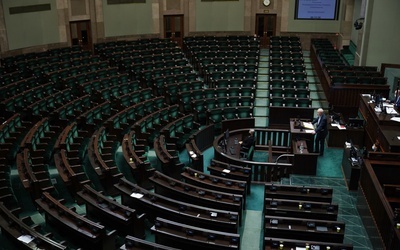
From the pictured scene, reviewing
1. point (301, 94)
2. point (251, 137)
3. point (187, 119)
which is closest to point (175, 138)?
point (187, 119)

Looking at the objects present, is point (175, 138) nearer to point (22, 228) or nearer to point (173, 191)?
point (173, 191)

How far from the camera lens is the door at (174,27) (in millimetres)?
18792

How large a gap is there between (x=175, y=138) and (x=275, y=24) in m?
10.6

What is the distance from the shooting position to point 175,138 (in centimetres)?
1028

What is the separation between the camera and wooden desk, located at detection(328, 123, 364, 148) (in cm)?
1010

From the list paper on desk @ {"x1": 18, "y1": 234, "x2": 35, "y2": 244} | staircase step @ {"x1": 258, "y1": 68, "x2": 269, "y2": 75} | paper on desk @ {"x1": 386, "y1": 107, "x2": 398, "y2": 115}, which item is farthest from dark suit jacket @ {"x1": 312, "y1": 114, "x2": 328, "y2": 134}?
paper on desk @ {"x1": 18, "y1": 234, "x2": 35, "y2": 244}

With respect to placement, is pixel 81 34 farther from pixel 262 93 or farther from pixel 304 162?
pixel 304 162

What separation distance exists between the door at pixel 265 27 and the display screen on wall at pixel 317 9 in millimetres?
1100

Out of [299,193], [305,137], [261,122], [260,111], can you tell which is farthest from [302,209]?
[260,111]

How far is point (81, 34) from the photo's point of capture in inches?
671

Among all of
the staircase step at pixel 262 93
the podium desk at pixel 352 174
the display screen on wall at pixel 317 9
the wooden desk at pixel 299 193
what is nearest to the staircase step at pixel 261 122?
the staircase step at pixel 262 93

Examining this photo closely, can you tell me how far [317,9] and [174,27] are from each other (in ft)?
19.3

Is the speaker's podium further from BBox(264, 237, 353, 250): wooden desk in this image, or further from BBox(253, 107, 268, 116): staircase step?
BBox(264, 237, 353, 250): wooden desk

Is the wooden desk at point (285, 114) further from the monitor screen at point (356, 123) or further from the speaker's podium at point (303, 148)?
the monitor screen at point (356, 123)
